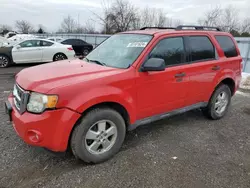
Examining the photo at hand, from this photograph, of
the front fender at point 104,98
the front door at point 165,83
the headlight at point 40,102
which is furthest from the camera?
the front door at point 165,83

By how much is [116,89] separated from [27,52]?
926 centimetres

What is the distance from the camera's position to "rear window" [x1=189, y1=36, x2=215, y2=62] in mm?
3901

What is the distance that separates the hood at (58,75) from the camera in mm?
2633

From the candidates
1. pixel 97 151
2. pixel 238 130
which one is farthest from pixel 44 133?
pixel 238 130

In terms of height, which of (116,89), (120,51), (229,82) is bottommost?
(229,82)

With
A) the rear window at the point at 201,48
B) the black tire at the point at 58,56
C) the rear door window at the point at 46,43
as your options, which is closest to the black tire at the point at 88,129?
the rear window at the point at 201,48

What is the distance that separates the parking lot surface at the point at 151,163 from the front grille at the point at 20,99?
2.51 ft

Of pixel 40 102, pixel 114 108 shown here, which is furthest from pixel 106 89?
pixel 40 102

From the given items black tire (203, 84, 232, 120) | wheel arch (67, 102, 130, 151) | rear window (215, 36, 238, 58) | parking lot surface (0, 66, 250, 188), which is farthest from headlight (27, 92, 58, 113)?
rear window (215, 36, 238, 58)

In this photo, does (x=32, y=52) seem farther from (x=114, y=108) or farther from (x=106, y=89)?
(x=106, y=89)

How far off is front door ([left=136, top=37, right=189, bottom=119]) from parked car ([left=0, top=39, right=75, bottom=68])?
29.2 ft

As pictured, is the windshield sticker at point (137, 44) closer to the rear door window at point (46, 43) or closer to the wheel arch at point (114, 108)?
the wheel arch at point (114, 108)

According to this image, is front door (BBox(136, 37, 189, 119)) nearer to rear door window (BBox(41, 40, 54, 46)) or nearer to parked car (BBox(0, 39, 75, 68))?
parked car (BBox(0, 39, 75, 68))

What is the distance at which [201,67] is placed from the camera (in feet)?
12.9
